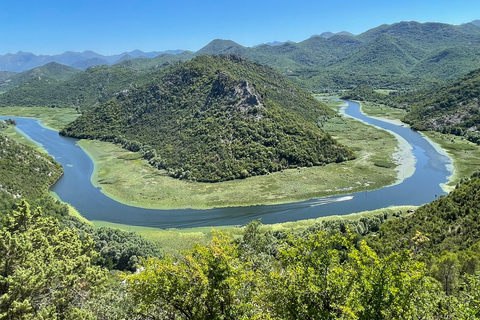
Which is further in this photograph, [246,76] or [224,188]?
[246,76]

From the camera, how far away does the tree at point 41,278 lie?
21375mm

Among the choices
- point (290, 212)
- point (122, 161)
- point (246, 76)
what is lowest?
point (290, 212)

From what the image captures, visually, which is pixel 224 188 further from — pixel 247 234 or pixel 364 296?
pixel 364 296

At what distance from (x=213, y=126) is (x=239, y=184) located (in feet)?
121

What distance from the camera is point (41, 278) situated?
23.3m

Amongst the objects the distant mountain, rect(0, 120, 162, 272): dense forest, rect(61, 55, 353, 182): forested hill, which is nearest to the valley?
rect(0, 120, 162, 272): dense forest

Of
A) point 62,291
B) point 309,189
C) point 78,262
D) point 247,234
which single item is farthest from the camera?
point 309,189

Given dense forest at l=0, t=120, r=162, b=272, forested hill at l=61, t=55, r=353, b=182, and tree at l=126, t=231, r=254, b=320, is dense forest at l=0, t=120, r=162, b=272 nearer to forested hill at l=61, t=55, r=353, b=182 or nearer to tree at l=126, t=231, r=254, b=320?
tree at l=126, t=231, r=254, b=320

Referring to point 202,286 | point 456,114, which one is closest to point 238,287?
point 202,286

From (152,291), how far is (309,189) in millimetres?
78546

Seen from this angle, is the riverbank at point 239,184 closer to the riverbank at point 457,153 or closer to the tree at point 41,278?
the riverbank at point 457,153

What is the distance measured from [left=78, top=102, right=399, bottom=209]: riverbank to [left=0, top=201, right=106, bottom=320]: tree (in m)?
55.7

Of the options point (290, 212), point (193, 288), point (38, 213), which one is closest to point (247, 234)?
point (290, 212)

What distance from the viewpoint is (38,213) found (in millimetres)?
36344
